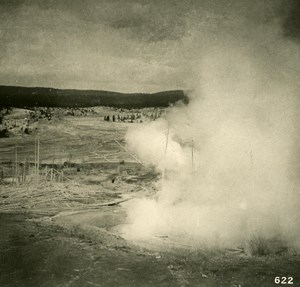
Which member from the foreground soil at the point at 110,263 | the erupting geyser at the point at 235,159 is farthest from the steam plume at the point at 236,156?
the foreground soil at the point at 110,263

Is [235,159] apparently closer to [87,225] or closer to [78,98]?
[87,225]

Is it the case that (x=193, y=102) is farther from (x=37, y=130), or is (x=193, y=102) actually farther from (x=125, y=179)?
(x=37, y=130)

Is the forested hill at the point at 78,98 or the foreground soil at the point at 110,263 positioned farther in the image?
the forested hill at the point at 78,98

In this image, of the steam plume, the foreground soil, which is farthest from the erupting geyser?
the foreground soil

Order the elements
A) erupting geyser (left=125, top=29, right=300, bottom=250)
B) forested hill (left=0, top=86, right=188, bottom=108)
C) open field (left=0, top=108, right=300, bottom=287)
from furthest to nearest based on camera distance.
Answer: forested hill (left=0, top=86, right=188, bottom=108), erupting geyser (left=125, top=29, right=300, bottom=250), open field (left=0, top=108, right=300, bottom=287)

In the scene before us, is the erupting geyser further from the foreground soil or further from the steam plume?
the foreground soil

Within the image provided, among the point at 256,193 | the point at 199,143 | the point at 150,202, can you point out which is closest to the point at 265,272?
the point at 256,193

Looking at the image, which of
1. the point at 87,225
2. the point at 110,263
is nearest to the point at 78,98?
the point at 87,225

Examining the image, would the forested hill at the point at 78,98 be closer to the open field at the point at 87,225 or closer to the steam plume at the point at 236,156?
the open field at the point at 87,225
